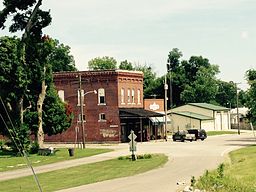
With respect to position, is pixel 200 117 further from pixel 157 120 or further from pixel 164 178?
pixel 164 178

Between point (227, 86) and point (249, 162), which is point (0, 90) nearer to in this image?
point (249, 162)

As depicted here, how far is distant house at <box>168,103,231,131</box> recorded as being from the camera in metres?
99.1

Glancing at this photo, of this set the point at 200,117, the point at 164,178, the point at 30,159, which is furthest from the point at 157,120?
the point at 164,178

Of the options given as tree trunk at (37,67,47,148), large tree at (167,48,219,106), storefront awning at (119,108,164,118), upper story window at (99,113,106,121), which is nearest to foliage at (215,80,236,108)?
large tree at (167,48,219,106)

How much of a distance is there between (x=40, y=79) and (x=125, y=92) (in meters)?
22.2

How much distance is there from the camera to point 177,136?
7469 centimetres

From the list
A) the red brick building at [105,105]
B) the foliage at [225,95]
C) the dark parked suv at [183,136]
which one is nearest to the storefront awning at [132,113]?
the red brick building at [105,105]

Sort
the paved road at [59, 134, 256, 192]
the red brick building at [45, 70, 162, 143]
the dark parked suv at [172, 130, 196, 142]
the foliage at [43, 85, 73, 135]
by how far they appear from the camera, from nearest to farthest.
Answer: the paved road at [59, 134, 256, 192] < the foliage at [43, 85, 73, 135] < the dark parked suv at [172, 130, 196, 142] < the red brick building at [45, 70, 162, 143]

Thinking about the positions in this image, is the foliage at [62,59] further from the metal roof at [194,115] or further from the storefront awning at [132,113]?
the storefront awning at [132,113]

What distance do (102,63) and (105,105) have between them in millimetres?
71793

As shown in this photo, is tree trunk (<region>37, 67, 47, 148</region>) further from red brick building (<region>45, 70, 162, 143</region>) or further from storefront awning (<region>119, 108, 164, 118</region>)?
storefront awning (<region>119, 108, 164, 118</region>)

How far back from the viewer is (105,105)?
247ft

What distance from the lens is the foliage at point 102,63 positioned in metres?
146

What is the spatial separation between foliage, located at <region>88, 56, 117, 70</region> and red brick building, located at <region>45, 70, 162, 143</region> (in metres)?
66.4
